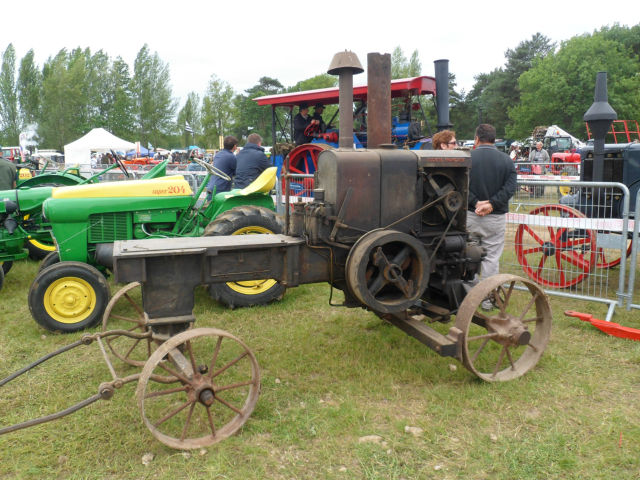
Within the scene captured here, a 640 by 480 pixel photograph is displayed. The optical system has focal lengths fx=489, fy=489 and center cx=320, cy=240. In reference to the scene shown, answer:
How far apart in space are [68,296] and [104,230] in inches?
33.6

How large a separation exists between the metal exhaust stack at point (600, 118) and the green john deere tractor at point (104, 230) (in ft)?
11.8

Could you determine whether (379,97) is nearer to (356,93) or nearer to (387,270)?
(387,270)

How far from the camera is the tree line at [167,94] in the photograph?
1401 inches

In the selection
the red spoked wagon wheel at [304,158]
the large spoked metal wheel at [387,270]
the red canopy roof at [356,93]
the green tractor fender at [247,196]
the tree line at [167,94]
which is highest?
the tree line at [167,94]

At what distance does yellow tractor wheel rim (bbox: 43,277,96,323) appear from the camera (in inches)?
173

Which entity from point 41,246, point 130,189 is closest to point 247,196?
point 130,189

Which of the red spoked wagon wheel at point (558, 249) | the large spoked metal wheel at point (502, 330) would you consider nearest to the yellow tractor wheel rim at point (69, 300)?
the large spoked metal wheel at point (502, 330)

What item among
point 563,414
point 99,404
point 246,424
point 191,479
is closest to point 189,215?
point 99,404

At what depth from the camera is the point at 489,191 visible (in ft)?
15.0

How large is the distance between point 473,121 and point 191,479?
58113mm

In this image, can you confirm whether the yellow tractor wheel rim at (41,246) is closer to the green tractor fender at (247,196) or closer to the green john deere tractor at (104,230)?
the green john deere tractor at (104,230)

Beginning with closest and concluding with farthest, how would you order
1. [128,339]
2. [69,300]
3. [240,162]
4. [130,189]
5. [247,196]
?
[128,339] → [69,300] → [130,189] → [247,196] → [240,162]

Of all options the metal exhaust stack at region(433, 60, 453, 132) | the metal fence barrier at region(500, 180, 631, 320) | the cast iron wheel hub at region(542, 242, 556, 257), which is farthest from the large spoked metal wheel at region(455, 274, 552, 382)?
the metal exhaust stack at region(433, 60, 453, 132)

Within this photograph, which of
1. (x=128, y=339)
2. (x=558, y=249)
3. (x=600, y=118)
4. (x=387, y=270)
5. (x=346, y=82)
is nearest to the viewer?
(x=387, y=270)
